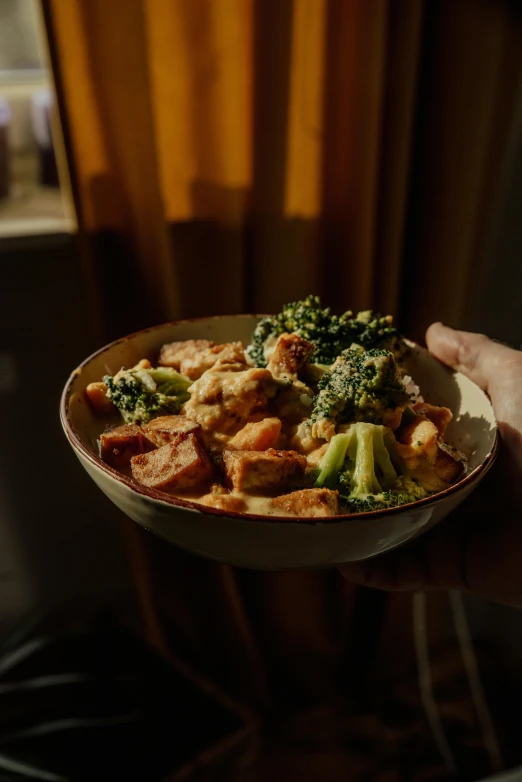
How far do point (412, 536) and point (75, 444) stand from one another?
528 mm

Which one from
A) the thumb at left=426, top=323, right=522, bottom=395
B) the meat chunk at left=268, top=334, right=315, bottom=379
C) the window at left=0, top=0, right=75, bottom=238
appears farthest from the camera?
the window at left=0, top=0, right=75, bottom=238

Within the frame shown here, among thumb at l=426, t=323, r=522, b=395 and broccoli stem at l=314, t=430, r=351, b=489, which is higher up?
broccoli stem at l=314, t=430, r=351, b=489

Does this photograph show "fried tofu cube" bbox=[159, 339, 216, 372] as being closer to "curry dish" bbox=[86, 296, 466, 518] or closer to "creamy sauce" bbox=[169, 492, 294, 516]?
"curry dish" bbox=[86, 296, 466, 518]

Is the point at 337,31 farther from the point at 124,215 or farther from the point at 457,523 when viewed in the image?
the point at 457,523

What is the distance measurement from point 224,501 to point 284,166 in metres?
1.20

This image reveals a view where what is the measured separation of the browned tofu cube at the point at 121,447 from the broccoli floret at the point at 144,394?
6 centimetres

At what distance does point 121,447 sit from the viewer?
1008mm

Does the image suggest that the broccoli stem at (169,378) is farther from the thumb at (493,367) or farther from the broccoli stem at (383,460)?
the thumb at (493,367)

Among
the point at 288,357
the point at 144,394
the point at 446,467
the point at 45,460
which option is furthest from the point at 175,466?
the point at 45,460

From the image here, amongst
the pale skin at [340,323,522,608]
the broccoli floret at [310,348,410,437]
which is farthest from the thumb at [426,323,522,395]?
the broccoli floret at [310,348,410,437]

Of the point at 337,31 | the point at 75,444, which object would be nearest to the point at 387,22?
the point at 337,31

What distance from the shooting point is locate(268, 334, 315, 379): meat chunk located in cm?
110

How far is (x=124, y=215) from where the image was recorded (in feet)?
5.83

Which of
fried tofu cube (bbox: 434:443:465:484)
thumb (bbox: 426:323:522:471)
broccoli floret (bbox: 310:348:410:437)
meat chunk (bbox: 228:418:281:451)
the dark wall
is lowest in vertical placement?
the dark wall
